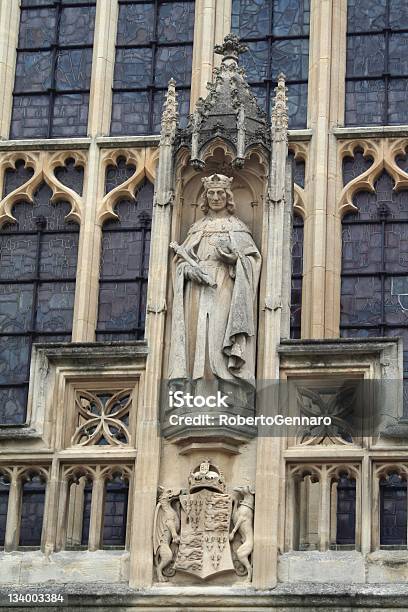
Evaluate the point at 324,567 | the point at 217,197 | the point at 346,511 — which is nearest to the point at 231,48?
the point at 217,197

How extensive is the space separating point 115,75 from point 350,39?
7.52 feet

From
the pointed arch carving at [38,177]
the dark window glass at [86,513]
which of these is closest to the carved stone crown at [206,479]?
the dark window glass at [86,513]

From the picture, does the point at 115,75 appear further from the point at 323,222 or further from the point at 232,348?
the point at 232,348

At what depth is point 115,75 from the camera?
68.9ft

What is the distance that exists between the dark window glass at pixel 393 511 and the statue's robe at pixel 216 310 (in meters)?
2.02

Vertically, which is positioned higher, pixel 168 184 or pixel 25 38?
pixel 25 38

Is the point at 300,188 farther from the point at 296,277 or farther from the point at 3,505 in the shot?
the point at 3,505

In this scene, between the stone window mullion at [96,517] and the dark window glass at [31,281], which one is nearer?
the stone window mullion at [96,517]

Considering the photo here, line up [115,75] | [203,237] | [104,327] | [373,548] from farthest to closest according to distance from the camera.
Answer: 1. [115,75]
2. [104,327]
3. [203,237]
4. [373,548]

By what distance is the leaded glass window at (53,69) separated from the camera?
20906 millimetres

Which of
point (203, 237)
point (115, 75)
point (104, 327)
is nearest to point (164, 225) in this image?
point (203, 237)

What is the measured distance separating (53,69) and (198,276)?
188 inches

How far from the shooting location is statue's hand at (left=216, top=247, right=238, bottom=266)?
17.1 metres

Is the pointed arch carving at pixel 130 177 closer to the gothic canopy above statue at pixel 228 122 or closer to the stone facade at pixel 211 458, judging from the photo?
the stone facade at pixel 211 458
